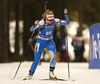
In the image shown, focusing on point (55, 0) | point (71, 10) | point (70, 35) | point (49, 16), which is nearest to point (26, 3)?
point (55, 0)

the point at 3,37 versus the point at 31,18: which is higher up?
the point at 31,18

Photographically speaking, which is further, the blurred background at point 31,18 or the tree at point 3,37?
the blurred background at point 31,18

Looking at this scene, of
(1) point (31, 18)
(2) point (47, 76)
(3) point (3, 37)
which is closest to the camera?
(2) point (47, 76)

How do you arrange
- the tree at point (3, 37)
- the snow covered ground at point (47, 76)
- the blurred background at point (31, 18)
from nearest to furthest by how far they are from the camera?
1. the snow covered ground at point (47, 76)
2. the tree at point (3, 37)
3. the blurred background at point (31, 18)

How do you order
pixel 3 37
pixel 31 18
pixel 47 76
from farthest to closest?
1. pixel 31 18
2. pixel 3 37
3. pixel 47 76

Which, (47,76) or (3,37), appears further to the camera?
(3,37)

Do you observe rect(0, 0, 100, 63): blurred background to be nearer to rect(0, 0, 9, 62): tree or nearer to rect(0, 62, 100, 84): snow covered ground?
rect(0, 0, 9, 62): tree

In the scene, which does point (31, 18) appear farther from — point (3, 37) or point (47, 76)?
point (47, 76)

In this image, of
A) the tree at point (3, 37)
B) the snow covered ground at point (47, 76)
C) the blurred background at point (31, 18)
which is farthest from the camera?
the blurred background at point (31, 18)

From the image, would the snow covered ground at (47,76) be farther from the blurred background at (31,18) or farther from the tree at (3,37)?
the tree at (3,37)

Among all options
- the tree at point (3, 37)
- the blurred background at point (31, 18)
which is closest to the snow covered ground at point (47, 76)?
the blurred background at point (31, 18)

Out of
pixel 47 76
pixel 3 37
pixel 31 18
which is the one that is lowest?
pixel 47 76

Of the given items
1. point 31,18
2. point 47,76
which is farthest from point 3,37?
point 47,76

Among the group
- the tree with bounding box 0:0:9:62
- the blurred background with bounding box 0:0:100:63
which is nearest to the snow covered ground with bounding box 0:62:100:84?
the blurred background with bounding box 0:0:100:63
